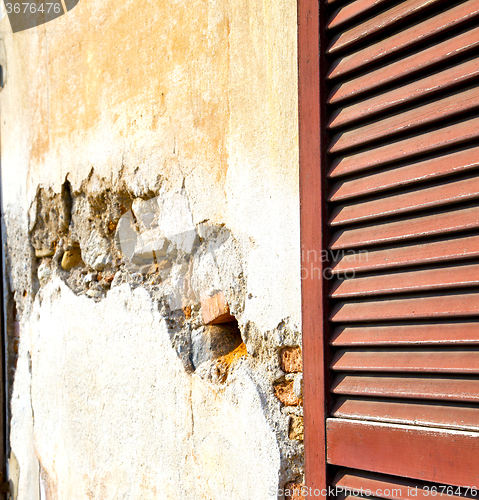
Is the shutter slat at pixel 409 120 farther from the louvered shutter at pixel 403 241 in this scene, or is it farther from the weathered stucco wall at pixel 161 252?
the weathered stucco wall at pixel 161 252

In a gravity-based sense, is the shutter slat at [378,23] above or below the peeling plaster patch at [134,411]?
above

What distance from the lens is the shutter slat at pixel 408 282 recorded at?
0.90m

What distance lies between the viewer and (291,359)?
1281mm

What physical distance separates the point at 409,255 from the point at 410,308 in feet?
0.34

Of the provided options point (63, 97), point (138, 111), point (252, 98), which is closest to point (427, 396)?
point (252, 98)

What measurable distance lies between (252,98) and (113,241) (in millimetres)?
883

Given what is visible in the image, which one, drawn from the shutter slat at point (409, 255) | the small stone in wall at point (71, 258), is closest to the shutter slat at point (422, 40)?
the shutter slat at point (409, 255)

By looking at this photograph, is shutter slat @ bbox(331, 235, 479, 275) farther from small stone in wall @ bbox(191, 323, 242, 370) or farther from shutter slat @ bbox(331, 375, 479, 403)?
small stone in wall @ bbox(191, 323, 242, 370)

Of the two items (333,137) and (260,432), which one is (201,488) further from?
(333,137)

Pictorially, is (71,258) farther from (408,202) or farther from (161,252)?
(408,202)

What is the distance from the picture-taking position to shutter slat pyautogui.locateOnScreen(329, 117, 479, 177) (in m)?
0.91

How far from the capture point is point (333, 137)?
1.14m

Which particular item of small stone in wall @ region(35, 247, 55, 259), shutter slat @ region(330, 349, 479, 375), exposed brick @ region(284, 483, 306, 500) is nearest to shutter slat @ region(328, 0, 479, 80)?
shutter slat @ region(330, 349, 479, 375)

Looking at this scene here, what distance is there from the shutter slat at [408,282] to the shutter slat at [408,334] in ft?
0.23
